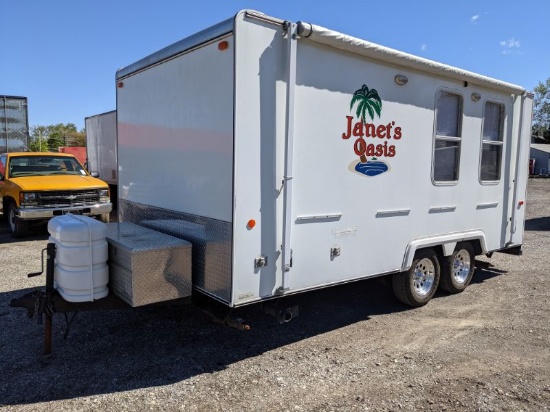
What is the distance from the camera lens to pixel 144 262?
11.5 ft

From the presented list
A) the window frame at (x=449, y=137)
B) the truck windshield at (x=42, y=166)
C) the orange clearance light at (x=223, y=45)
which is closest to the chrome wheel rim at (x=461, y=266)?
the window frame at (x=449, y=137)

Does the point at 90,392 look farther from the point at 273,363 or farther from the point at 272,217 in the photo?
the point at 272,217

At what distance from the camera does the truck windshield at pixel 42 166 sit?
1005 cm

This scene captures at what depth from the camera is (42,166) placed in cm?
1035

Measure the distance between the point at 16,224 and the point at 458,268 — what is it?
27.9 feet

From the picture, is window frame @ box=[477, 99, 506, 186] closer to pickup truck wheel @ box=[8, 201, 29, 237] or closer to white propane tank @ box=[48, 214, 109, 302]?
white propane tank @ box=[48, 214, 109, 302]

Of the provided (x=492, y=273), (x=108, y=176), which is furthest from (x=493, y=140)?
(x=108, y=176)

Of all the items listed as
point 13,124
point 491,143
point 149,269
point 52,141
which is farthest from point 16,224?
point 52,141

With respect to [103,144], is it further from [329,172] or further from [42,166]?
[329,172]

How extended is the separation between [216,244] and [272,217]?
51 cm

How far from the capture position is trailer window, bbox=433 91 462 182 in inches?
205

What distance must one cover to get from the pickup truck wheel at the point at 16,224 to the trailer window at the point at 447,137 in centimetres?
811

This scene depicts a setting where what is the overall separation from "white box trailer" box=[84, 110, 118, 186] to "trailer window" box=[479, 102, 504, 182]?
32.6ft

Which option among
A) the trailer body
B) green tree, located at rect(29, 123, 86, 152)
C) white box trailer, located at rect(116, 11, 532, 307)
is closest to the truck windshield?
the trailer body
